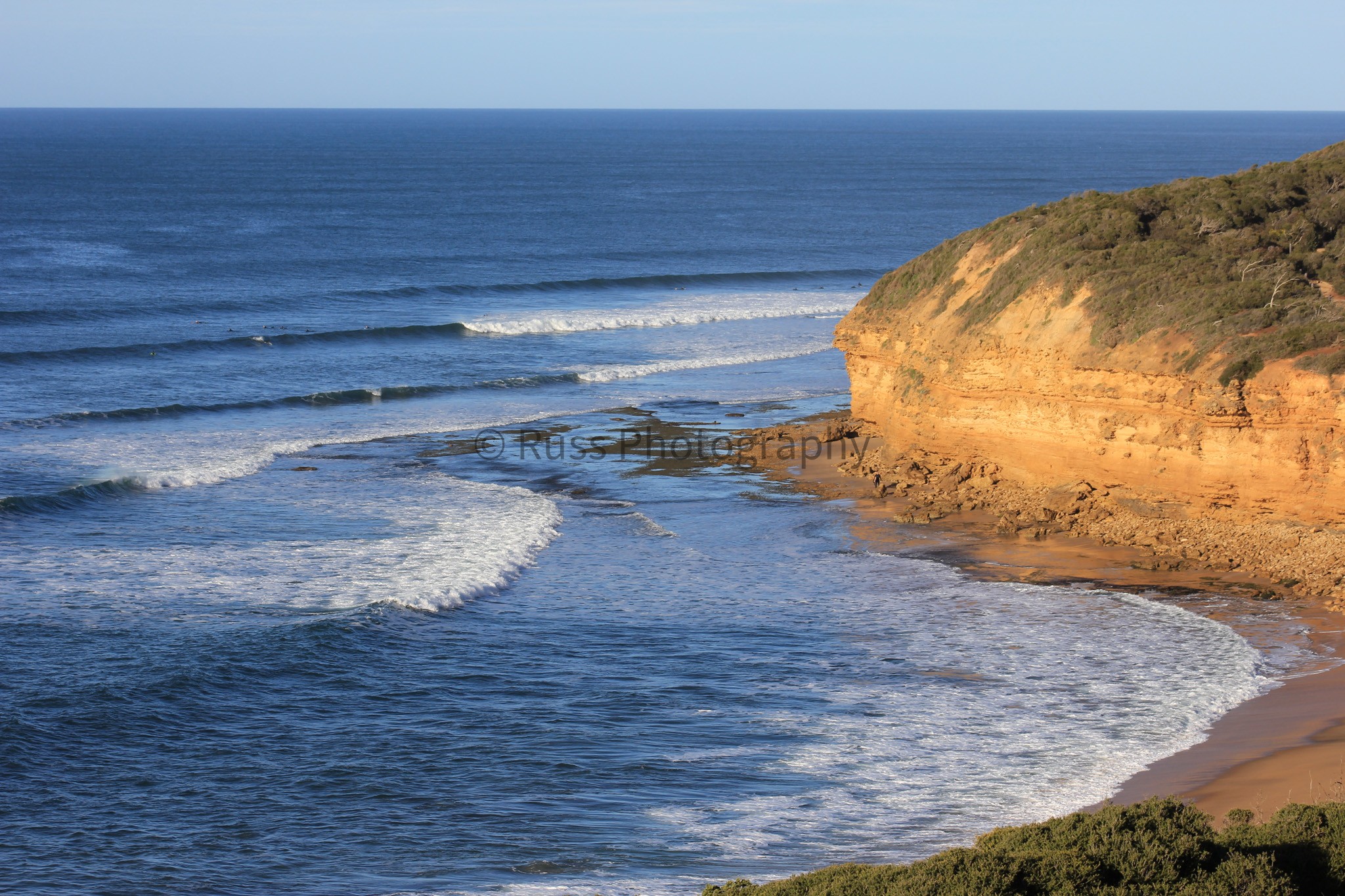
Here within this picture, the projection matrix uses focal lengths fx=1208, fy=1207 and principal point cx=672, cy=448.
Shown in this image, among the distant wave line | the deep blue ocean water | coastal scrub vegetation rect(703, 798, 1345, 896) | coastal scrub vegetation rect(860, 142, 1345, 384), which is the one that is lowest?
the deep blue ocean water

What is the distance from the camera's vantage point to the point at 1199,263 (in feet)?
71.2

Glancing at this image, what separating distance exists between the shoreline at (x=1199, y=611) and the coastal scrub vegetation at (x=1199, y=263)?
11.0 feet

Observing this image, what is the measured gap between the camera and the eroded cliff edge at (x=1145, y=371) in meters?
18.3

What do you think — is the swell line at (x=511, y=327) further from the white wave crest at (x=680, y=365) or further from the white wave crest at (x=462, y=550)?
the white wave crest at (x=462, y=550)

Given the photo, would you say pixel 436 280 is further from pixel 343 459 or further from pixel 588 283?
pixel 343 459

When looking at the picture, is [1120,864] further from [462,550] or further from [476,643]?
[462,550]

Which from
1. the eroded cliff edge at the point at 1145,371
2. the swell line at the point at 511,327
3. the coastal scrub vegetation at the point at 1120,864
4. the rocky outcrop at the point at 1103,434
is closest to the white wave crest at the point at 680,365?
the swell line at the point at 511,327

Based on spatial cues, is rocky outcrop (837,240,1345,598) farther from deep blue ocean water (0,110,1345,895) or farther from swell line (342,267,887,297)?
swell line (342,267,887,297)

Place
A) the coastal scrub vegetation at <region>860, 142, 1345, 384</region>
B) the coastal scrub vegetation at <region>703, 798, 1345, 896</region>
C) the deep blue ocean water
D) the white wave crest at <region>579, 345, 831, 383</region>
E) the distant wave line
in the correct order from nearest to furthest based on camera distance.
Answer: the coastal scrub vegetation at <region>703, 798, 1345, 896</region> < the deep blue ocean water < the coastal scrub vegetation at <region>860, 142, 1345, 384</region> < the white wave crest at <region>579, 345, 831, 383</region> < the distant wave line

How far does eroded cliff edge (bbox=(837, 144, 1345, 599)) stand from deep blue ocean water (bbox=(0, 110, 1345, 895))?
2670 mm

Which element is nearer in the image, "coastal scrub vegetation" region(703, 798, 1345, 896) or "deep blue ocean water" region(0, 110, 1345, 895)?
"coastal scrub vegetation" region(703, 798, 1345, 896)

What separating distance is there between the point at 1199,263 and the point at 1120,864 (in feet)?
53.1

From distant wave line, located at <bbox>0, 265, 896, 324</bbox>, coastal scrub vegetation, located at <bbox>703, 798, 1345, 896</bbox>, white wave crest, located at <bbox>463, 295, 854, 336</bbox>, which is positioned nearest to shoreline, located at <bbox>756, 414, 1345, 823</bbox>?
coastal scrub vegetation, located at <bbox>703, 798, 1345, 896</bbox>

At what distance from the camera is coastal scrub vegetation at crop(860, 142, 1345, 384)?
1927cm
